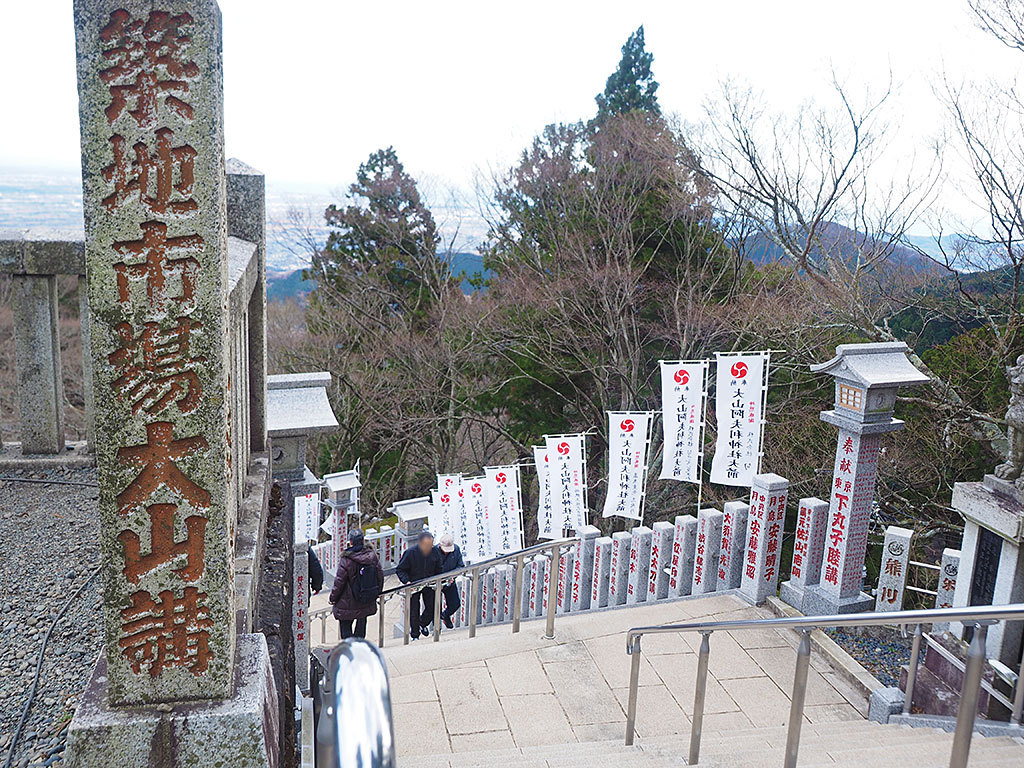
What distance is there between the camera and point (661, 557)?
760cm

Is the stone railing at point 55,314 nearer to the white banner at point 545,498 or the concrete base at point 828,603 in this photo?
the concrete base at point 828,603

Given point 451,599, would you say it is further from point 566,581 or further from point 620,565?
point 620,565

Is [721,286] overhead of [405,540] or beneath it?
overhead

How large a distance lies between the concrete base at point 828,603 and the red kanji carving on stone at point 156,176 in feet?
19.9

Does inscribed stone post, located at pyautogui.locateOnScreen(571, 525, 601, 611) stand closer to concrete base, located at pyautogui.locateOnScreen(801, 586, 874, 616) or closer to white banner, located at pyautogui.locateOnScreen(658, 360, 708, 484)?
white banner, located at pyautogui.locateOnScreen(658, 360, 708, 484)

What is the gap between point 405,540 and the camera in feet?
38.0

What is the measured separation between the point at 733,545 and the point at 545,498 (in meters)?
4.54

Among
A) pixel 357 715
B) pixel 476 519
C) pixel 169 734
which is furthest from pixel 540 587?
pixel 357 715

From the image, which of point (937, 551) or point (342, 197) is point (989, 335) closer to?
point (937, 551)

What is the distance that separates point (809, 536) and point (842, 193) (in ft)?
24.9

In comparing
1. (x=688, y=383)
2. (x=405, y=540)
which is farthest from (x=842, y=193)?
(x=405, y=540)

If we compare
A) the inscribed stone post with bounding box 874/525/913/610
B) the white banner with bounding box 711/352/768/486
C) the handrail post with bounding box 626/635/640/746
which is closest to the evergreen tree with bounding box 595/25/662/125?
the white banner with bounding box 711/352/768/486

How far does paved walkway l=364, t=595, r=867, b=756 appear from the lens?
5062 millimetres

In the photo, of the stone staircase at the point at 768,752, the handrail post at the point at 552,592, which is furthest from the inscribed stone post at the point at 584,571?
the stone staircase at the point at 768,752
